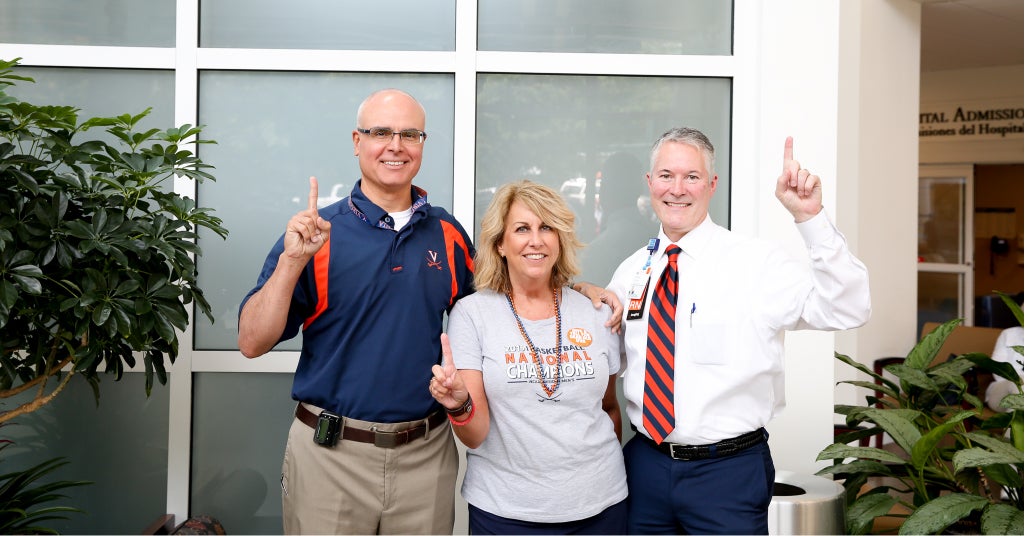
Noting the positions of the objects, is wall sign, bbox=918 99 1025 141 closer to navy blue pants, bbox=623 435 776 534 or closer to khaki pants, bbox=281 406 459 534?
navy blue pants, bbox=623 435 776 534

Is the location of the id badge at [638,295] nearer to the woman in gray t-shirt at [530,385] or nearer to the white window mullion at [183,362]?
the woman in gray t-shirt at [530,385]

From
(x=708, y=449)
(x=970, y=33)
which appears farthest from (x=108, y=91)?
(x=970, y=33)

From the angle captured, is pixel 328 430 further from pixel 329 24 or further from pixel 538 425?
pixel 329 24

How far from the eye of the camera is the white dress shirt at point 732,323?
2172mm

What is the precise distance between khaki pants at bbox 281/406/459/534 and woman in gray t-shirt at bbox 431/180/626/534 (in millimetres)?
162

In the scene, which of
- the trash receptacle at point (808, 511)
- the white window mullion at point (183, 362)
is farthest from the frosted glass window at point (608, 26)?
the trash receptacle at point (808, 511)

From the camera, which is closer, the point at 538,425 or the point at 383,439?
the point at 538,425

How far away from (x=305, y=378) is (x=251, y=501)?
4.80 ft

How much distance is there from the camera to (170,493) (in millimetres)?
3457

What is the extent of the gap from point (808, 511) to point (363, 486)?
4.97 ft

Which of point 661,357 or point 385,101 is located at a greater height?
point 385,101

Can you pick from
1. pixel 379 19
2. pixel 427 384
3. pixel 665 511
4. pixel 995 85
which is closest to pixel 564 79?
pixel 379 19

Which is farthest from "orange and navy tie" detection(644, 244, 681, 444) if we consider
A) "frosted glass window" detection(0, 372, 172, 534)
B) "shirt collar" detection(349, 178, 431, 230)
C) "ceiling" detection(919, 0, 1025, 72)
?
"ceiling" detection(919, 0, 1025, 72)

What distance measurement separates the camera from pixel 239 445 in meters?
3.51
